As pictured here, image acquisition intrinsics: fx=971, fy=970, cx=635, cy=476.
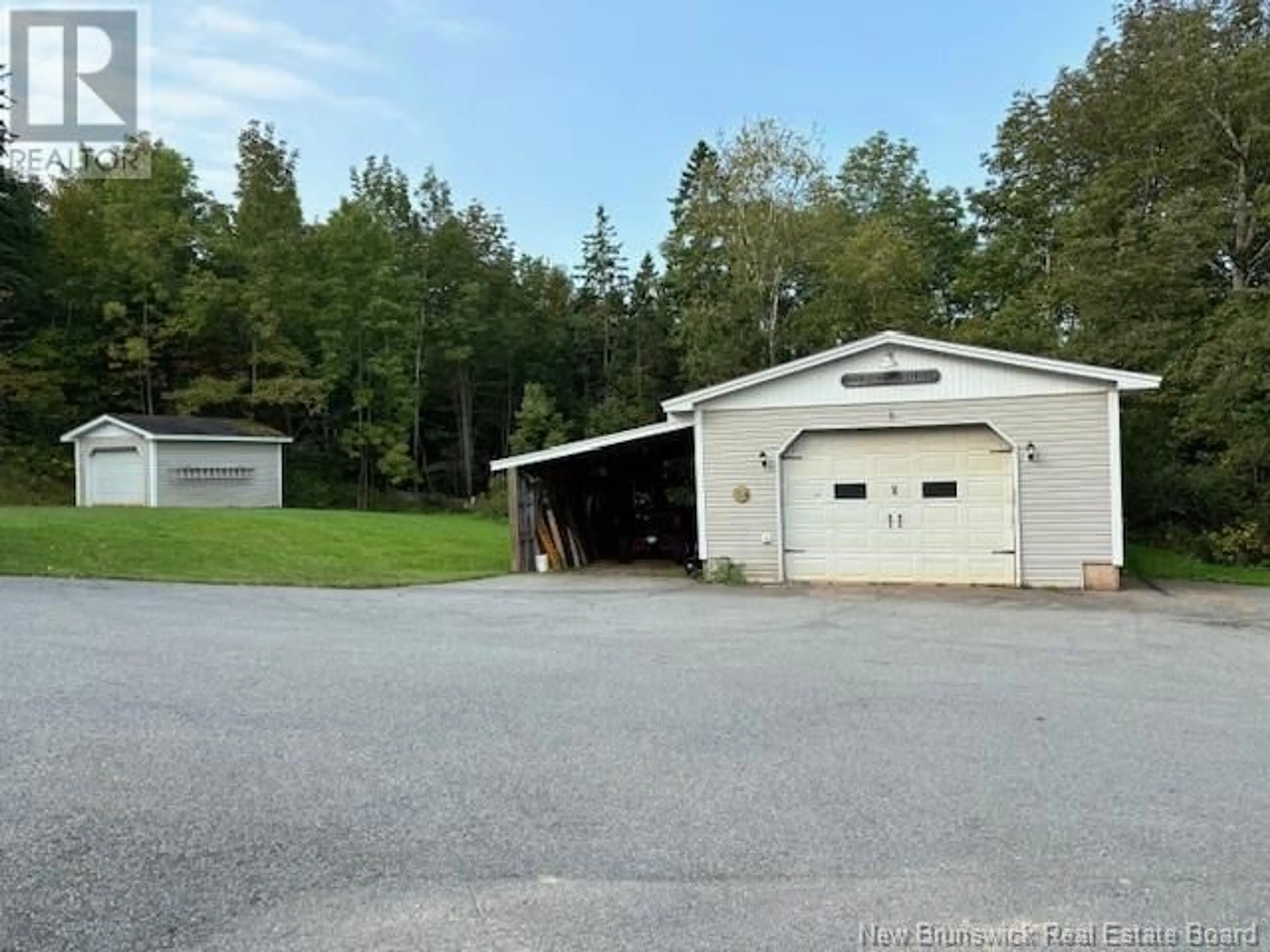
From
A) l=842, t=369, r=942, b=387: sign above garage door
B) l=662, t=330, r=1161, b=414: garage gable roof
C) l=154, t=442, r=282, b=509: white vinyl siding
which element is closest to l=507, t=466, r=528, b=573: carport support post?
l=662, t=330, r=1161, b=414: garage gable roof

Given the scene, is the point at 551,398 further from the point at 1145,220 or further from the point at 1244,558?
the point at 1244,558

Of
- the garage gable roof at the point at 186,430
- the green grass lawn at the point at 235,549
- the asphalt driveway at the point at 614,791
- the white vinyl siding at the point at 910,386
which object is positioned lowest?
the asphalt driveway at the point at 614,791

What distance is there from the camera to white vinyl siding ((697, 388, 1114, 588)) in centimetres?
1316

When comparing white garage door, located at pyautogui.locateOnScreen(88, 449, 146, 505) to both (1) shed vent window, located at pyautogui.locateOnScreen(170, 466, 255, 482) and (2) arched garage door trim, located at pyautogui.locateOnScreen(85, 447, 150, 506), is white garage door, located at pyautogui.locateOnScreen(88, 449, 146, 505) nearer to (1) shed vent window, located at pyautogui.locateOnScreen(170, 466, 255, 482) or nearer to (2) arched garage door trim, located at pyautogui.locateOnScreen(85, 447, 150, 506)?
(2) arched garage door trim, located at pyautogui.locateOnScreen(85, 447, 150, 506)

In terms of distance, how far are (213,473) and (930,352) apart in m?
20.9

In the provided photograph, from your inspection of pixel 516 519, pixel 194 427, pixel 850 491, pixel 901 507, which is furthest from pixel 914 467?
pixel 194 427

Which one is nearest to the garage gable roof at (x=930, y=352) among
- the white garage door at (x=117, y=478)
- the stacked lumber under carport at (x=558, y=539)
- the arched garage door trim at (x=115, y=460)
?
the stacked lumber under carport at (x=558, y=539)

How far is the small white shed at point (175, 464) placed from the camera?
25.8 meters

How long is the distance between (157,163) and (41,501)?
14.2 metres

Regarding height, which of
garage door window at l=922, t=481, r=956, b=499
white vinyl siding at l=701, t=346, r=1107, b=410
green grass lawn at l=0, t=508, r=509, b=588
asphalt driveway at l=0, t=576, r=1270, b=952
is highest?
white vinyl siding at l=701, t=346, r=1107, b=410

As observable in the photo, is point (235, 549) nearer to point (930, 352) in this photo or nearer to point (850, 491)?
point (850, 491)

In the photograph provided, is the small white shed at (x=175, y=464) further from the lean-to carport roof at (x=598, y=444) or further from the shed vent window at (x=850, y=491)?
the shed vent window at (x=850, y=491)

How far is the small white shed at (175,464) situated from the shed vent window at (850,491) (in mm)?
18236

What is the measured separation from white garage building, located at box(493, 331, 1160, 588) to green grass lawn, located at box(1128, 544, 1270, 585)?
2.07 m
